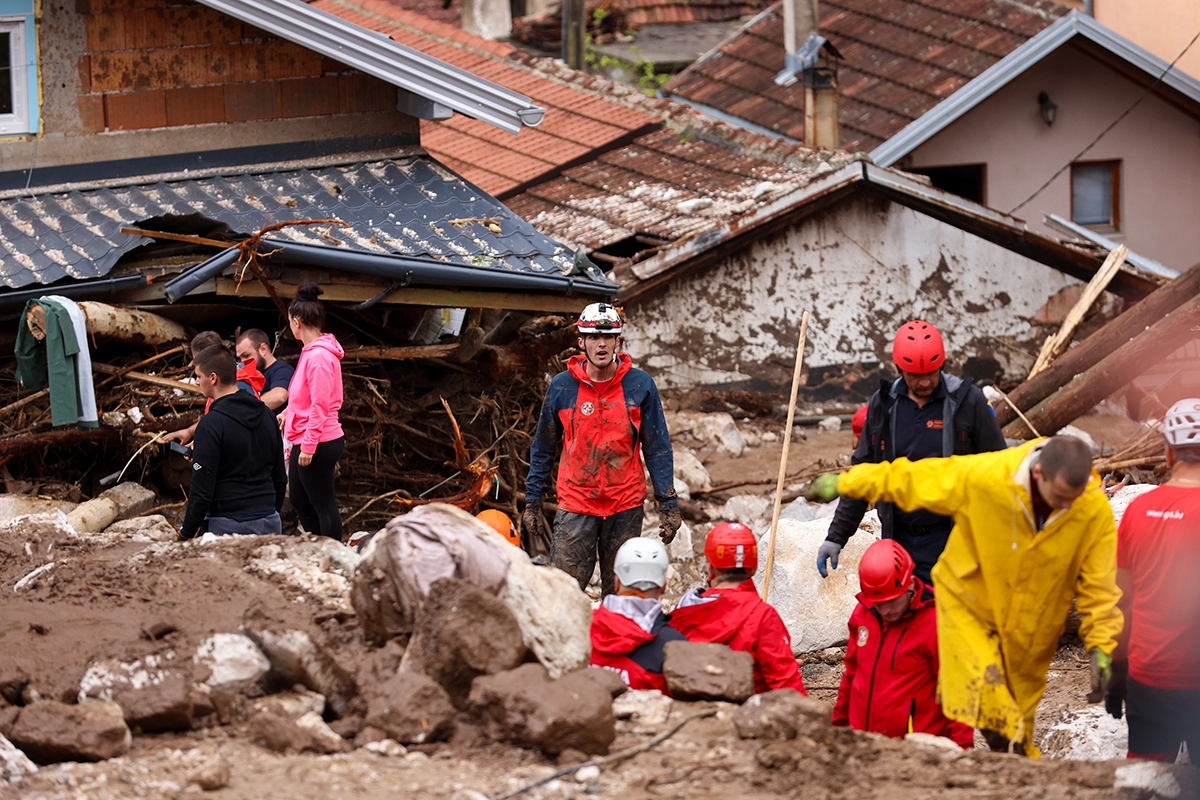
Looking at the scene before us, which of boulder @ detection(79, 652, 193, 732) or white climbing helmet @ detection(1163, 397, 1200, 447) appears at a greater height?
white climbing helmet @ detection(1163, 397, 1200, 447)

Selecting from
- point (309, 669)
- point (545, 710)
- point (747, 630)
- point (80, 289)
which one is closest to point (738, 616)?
point (747, 630)

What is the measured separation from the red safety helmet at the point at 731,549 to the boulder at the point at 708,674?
0.57 metres

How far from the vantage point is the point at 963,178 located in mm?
15922

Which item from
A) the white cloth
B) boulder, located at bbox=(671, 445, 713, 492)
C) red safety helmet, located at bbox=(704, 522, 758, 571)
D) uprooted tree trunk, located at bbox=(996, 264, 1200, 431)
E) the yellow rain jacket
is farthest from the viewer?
boulder, located at bbox=(671, 445, 713, 492)

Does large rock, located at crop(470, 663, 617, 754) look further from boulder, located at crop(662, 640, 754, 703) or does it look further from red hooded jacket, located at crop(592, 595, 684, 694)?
red hooded jacket, located at crop(592, 595, 684, 694)

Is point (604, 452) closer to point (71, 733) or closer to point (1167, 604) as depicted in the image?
point (1167, 604)

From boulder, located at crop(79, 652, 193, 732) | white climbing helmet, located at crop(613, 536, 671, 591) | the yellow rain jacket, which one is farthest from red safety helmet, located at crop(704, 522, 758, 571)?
boulder, located at crop(79, 652, 193, 732)

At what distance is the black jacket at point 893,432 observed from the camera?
5742 mm

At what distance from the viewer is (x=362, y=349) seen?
891 centimetres

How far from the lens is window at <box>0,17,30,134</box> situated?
31.1 ft

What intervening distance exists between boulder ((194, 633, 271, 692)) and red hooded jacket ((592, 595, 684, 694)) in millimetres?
1304

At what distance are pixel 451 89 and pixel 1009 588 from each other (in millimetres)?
6392

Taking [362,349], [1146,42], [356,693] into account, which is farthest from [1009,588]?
[1146,42]

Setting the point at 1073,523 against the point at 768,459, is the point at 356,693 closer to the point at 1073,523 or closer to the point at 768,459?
the point at 1073,523
